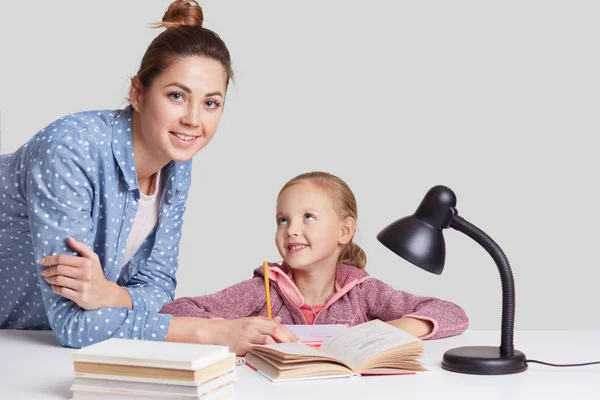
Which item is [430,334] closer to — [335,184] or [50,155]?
[335,184]

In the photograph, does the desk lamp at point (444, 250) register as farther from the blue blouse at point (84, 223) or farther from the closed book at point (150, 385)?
the blue blouse at point (84, 223)

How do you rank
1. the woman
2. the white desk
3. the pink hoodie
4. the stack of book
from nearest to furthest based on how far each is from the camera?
1. the stack of book
2. the white desk
3. the woman
4. the pink hoodie

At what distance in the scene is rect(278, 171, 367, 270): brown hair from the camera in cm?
288

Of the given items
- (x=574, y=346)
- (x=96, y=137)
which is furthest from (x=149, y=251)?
(x=574, y=346)

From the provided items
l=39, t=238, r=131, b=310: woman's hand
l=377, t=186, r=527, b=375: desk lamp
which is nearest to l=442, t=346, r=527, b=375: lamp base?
l=377, t=186, r=527, b=375: desk lamp

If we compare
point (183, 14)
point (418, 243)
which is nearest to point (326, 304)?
point (418, 243)

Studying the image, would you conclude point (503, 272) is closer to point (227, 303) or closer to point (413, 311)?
point (413, 311)

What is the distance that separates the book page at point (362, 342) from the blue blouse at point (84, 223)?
489 mm

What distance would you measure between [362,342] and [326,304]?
0.64 meters

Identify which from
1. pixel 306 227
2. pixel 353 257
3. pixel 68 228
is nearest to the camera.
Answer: pixel 68 228

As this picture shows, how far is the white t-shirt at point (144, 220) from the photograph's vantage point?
286 cm

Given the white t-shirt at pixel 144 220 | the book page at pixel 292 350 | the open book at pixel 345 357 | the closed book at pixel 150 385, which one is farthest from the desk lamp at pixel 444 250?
the white t-shirt at pixel 144 220

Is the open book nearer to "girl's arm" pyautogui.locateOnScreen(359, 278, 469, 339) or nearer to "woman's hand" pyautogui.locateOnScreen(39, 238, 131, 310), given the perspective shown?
"girl's arm" pyautogui.locateOnScreen(359, 278, 469, 339)

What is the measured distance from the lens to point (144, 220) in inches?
114
